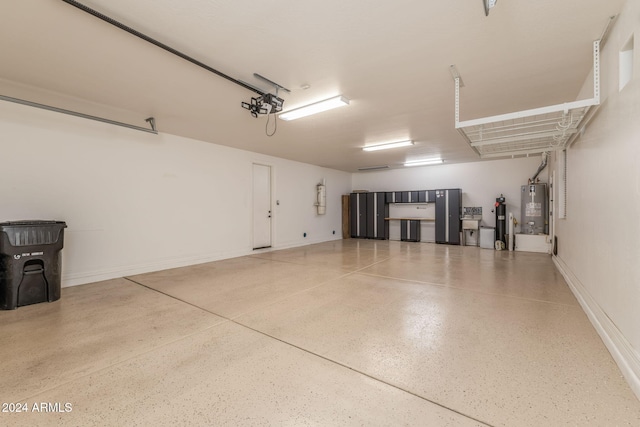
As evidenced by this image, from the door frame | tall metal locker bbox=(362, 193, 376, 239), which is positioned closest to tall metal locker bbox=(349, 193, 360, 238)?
tall metal locker bbox=(362, 193, 376, 239)

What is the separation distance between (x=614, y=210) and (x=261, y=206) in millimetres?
6207

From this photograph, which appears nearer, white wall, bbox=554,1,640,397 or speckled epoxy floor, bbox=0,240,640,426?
speckled epoxy floor, bbox=0,240,640,426

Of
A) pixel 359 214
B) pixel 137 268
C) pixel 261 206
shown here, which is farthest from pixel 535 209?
pixel 137 268

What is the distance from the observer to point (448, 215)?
812cm

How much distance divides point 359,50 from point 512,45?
4.30 ft

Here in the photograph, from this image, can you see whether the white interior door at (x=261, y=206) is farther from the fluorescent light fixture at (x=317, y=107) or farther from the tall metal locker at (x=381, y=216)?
the tall metal locker at (x=381, y=216)

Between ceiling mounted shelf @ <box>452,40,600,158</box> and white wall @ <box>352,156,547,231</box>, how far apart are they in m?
3.83

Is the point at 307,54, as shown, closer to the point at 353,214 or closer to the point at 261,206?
the point at 261,206

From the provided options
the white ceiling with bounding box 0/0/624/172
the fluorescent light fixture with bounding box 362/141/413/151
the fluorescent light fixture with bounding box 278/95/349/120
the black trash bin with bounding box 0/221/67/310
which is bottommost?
the black trash bin with bounding box 0/221/67/310

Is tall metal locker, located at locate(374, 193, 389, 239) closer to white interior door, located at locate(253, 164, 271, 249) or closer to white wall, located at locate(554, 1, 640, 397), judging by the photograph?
white interior door, located at locate(253, 164, 271, 249)

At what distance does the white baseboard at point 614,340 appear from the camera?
62.6 inches

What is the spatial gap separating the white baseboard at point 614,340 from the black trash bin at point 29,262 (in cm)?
532

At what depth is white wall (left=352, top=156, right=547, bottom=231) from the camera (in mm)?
7445

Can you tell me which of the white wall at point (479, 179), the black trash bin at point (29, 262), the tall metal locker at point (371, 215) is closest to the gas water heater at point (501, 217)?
the white wall at point (479, 179)
